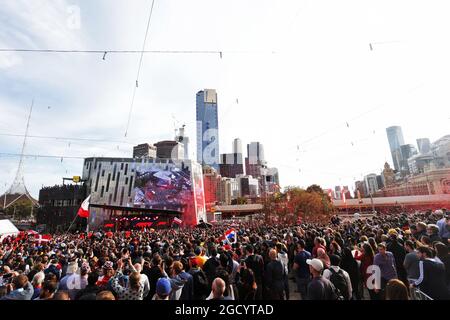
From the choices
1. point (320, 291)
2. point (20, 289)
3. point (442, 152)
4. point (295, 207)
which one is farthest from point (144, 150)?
point (320, 291)

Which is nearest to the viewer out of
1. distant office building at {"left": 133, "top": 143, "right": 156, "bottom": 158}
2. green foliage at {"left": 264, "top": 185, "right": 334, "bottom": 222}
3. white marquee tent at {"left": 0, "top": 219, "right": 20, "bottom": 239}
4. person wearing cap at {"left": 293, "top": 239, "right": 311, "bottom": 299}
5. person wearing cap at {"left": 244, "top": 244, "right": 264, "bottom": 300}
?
person wearing cap at {"left": 244, "top": 244, "right": 264, "bottom": 300}

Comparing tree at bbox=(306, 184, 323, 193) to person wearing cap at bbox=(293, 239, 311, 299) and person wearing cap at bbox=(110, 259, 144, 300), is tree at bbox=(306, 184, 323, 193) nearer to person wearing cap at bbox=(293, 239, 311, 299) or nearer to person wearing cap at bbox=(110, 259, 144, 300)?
person wearing cap at bbox=(293, 239, 311, 299)

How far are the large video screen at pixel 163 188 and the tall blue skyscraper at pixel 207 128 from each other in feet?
204

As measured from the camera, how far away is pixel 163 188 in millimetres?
56344

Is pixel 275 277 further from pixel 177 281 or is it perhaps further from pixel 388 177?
pixel 388 177

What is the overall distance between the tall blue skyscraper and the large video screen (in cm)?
6227

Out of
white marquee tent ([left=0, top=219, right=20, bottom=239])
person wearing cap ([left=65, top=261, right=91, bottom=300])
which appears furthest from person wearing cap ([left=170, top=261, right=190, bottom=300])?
white marquee tent ([left=0, top=219, right=20, bottom=239])

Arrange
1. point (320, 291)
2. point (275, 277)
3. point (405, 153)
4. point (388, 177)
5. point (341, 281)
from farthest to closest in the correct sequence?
point (405, 153), point (388, 177), point (275, 277), point (341, 281), point (320, 291)

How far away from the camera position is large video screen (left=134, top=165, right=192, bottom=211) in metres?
55.1

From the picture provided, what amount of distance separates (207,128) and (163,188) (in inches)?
2938
